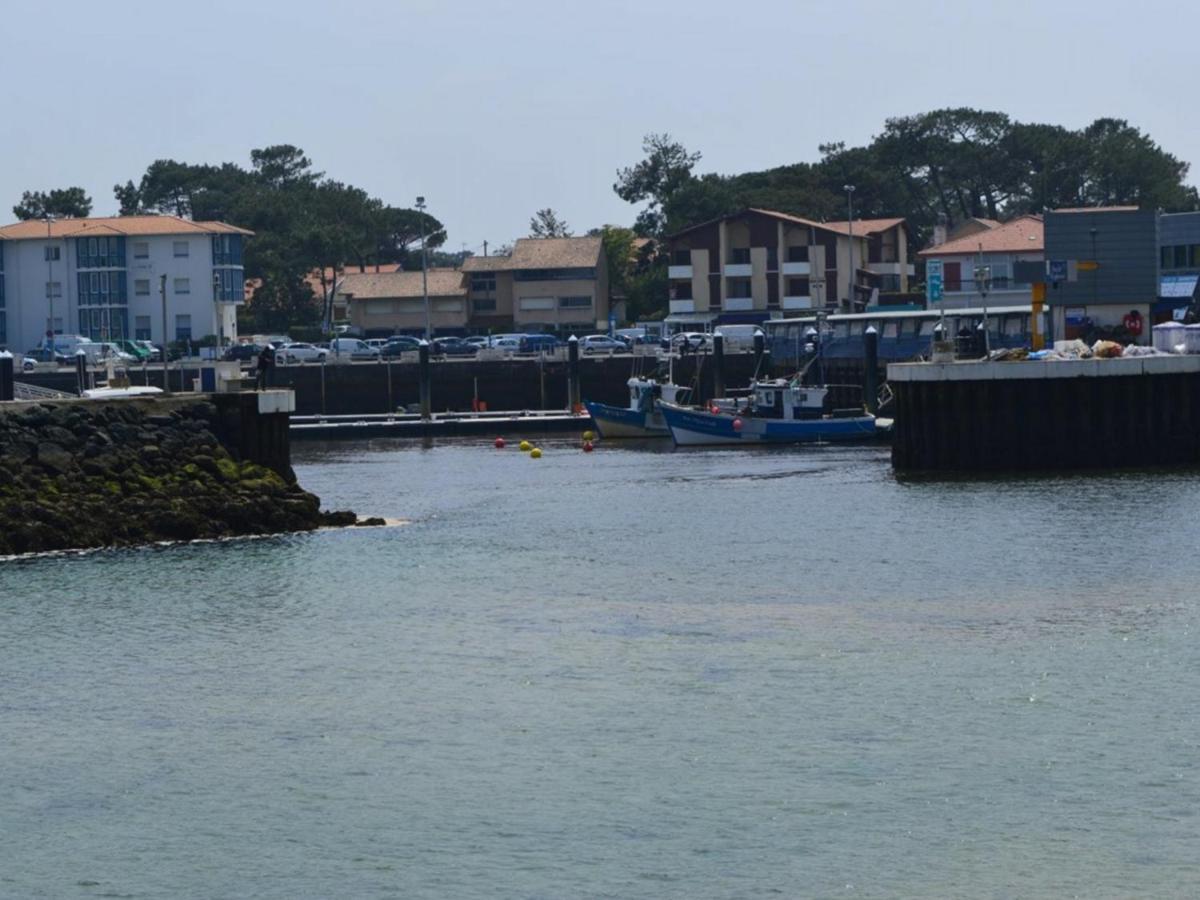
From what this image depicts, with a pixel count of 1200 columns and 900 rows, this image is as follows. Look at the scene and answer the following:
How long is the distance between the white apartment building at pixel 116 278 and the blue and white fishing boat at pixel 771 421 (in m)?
58.7

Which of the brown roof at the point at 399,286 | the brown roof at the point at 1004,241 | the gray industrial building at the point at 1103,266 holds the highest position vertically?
the brown roof at the point at 1004,241

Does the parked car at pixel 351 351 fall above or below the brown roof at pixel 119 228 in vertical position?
below

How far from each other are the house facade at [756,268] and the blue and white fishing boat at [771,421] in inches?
1971

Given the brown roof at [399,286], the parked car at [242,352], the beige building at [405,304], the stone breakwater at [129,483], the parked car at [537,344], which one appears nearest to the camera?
the stone breakwater at [129,483]

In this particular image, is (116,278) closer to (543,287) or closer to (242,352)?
(543,287)

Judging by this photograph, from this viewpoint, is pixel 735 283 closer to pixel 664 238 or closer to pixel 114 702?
pixel 664 238

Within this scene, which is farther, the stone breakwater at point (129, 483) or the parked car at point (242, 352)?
the parked car at point (242, 352)

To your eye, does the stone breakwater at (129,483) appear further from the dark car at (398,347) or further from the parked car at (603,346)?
the dark car at (398,347)

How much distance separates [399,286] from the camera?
5546 inches

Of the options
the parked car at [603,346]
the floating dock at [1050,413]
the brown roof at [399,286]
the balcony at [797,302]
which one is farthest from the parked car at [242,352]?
the floating dock at [1050,413]

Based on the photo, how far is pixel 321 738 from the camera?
26922 mm

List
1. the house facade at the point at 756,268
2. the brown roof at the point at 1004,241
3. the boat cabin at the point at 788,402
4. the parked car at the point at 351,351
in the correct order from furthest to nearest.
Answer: the house facade at the point at 756,268 < the brown roof at the point at 1004,241 < the parked car at the point at 351,351 < the boat cabin at the point at 788,402

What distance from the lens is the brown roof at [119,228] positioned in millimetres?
130625

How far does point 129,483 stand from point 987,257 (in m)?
82.3
